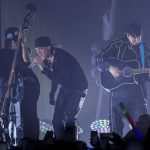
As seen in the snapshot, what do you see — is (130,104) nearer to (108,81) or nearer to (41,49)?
(108,81)

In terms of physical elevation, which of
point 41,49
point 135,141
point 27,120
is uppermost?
point 41,49

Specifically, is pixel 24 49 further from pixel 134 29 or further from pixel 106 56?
pixel 134 29

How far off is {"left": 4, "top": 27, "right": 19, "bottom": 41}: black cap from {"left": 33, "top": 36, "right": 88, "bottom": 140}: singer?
39 cm

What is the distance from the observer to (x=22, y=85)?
7.59m

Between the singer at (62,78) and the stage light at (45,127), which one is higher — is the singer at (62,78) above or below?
above

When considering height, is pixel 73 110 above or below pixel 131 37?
below

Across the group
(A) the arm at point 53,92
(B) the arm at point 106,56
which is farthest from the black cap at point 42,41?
(B) the arm at point 106,56

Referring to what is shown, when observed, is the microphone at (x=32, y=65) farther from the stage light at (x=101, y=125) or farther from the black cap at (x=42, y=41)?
the stage light at (x=101, y=125)

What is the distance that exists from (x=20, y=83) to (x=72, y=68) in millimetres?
990

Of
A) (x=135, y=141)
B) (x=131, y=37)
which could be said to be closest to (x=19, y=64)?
(x=131, y=37)

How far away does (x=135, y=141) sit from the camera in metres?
1.44

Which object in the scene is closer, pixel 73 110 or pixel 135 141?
pixel 135 141

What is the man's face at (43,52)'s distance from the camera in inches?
298

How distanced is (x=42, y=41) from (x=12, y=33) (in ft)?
1.89
